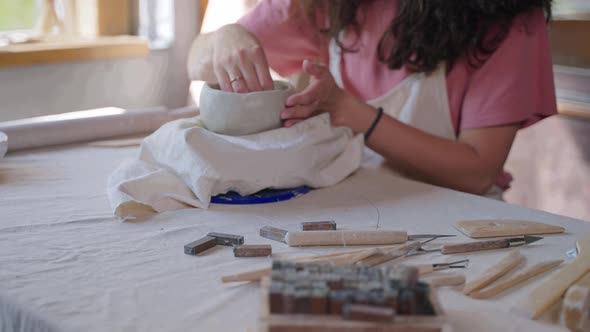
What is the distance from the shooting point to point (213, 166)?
842 mm

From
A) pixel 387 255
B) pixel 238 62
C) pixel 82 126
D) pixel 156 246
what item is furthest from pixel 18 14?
pixel 387 255

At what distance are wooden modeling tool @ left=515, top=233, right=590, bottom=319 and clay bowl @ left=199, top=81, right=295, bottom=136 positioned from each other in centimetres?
45

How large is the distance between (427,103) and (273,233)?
56 centimetres

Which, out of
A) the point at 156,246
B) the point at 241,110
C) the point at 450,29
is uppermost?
the point at 450,29

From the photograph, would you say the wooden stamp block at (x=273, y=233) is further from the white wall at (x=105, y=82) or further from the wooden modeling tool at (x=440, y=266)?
the white wall at (x=105, y=82)

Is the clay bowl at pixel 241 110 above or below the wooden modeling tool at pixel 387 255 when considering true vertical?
above

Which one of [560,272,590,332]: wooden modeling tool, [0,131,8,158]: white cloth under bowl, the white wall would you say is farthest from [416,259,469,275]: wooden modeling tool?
the white wall

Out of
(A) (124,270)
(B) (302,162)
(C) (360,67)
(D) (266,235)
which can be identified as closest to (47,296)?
(A) (124,270)

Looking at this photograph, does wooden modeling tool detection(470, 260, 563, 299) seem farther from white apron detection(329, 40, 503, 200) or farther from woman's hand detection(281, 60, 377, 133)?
white apron detection(329, 40, 503, 200)

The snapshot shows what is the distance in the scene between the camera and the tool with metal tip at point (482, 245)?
685mm

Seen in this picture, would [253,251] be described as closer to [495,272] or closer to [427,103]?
[495,272]

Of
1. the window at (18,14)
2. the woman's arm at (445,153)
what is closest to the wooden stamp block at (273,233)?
the woman's arm at (445,153)

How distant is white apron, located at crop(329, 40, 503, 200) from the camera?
3.83 ft

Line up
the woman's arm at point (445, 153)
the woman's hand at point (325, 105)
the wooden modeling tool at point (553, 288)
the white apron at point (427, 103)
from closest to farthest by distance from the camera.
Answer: the wooden modeling tool at point (553, 288) → the woman's hand at point (325, 105) → the woman's arm at point (445, 153) → the white apron at point (427, 103)
